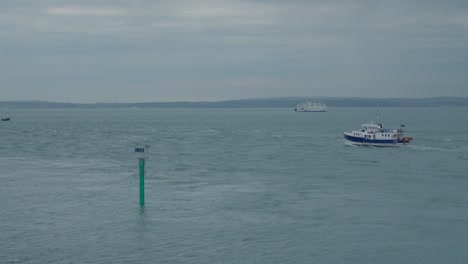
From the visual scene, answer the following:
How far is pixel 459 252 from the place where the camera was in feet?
76.1

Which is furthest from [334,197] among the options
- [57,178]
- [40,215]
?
[57,178]

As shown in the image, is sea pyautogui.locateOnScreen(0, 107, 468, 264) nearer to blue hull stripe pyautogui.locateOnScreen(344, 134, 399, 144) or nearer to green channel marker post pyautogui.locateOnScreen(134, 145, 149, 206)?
green channel marker post pyautogui.locateOnScreen(134, 145, 149, 206)

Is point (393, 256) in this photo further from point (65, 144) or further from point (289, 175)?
point (65, 144)

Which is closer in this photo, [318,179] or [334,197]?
[334,197]

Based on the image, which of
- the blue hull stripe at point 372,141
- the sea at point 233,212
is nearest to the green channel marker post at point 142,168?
the sea at point 233,212

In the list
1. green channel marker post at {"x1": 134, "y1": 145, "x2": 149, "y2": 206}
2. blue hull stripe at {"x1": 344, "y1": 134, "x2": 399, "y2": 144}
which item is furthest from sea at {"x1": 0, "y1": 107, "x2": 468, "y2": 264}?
blue hull stripe at {"x1": 344, "y1": 134, "x2": 399, "y2": 144}

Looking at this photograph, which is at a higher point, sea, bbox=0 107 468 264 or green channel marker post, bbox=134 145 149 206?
green channel marker post, bbox=134 145 149 206

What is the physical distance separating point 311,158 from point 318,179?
1470cm

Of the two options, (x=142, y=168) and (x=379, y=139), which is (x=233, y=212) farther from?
(x=379, y=139)

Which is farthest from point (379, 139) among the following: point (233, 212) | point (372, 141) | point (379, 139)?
point (233, 212)

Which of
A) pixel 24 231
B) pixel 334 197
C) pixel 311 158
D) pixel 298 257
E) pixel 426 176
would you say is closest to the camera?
pixel 298 257

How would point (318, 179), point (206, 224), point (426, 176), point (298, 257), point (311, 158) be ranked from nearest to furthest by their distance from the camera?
point (298, 257) → point (206, 224) → point (318, 179) → point (426, 176) → point (311, 158)

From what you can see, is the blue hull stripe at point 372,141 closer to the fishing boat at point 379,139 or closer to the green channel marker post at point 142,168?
the fishing boat at point 379,139

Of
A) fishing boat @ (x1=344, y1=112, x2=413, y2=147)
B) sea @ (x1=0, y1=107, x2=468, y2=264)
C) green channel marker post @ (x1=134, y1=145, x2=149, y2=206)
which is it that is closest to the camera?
sea @ (x1=0, y1=107, x2=468, y2=264)
